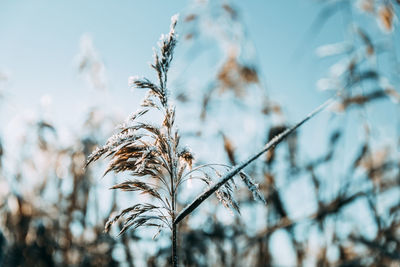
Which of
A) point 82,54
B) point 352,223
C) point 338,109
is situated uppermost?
point 82,54

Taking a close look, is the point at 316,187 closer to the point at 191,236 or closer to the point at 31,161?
the point at 191,236

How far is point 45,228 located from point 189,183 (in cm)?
263

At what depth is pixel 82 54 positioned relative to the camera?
342 cm

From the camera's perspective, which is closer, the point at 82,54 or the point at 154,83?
the point at 154,83

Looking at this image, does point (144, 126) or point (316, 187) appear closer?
point (144, 126)

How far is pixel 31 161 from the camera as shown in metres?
3.21

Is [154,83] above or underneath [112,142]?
above

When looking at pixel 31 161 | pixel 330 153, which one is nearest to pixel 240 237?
pixel 330 153

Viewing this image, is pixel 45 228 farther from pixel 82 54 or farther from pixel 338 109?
pixel 338 109

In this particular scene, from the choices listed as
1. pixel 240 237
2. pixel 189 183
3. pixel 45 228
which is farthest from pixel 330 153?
pixel 45 228

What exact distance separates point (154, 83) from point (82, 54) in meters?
3.11

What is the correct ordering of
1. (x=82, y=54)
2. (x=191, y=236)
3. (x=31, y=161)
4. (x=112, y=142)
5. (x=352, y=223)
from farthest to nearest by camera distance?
(x=82, y=54) → (x=31, y=161) → (x=352, y=223) → (x=191, y=236) → (x=112, y=142)

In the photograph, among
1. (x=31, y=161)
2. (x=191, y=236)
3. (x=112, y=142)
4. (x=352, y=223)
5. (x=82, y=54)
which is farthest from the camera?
(x=82, y=54)

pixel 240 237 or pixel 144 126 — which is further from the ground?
pixel 240 237
